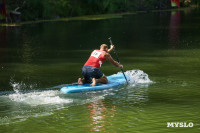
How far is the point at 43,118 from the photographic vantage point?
10242mm

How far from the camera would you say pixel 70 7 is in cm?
5700

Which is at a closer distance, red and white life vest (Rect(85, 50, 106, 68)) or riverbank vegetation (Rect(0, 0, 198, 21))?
red and white life vest (Rect(85, 50, 106, 68))

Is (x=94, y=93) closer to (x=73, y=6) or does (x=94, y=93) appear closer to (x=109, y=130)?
(x=109, y=130)

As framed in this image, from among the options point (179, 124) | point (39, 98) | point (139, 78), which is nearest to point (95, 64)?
point (139, 78)

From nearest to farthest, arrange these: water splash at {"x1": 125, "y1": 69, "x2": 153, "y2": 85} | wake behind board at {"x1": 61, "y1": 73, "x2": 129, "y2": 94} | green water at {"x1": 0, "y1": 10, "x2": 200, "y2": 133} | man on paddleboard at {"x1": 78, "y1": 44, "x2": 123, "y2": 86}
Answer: green water at {"x1": 0, "y1": 10, "x2": 200, "y2": 133}, wake behind board at {"x1": 61, "y1": 73, "x2": 129, "y2": 94}, man on paddleboard at {"x1": 78, "y1": 44, "x2": 123, "y2": 86}, water splash at {"x1": 125, "y1": 69, "x2": 153, "y2": 85}

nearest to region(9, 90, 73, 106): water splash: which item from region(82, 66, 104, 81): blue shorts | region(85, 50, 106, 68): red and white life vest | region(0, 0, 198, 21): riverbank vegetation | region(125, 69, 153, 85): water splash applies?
region(82, 66, 104, 81): blue shorts

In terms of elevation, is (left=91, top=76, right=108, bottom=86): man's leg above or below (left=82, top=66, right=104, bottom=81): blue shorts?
below

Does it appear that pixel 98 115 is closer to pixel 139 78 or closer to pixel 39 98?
pixel 39 98

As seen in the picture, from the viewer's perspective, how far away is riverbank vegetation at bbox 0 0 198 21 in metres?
50.9

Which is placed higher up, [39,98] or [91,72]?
[91,72]

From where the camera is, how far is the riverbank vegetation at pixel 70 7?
50.9 metres

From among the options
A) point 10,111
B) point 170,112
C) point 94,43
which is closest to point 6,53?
point 94,43

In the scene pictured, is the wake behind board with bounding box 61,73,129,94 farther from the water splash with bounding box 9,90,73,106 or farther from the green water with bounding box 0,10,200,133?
the water splash with bounding box 9,90,73,106

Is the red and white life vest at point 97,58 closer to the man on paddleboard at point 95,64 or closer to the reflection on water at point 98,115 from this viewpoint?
the man on paddleboard at point 95,64
